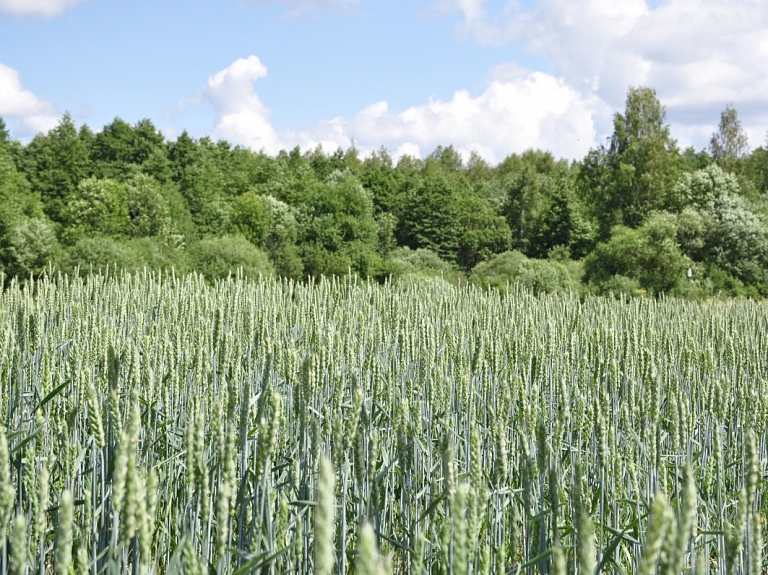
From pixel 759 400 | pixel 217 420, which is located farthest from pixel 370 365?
pixel 217 420

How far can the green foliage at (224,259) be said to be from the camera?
13.0 meters

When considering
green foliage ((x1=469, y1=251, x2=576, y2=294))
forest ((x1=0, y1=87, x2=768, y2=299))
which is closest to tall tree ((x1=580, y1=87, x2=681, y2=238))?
forest ((x1=0, y1=87, x2=768, y2=299))

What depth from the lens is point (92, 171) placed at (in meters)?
30.6

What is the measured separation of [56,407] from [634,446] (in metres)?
1.97

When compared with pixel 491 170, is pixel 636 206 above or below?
below

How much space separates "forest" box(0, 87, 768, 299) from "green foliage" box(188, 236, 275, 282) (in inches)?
5.8

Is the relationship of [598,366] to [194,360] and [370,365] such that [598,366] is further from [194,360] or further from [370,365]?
[194,360]

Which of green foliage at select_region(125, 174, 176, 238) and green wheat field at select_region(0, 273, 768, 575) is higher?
green foliage at select_region(125, 174, 176, 238)

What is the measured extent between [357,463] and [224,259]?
40.3 feet

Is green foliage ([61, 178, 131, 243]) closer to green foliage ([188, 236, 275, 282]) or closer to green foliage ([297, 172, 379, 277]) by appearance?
green foliage ([297, 172, 379, 277])

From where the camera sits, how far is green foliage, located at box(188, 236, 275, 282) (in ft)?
42.7

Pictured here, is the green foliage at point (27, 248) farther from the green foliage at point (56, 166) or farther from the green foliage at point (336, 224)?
the green foliage at point (56, 166)

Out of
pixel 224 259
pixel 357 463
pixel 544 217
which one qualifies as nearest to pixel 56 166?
pixel 224 259

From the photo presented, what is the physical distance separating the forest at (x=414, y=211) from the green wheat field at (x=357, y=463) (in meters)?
11.5
